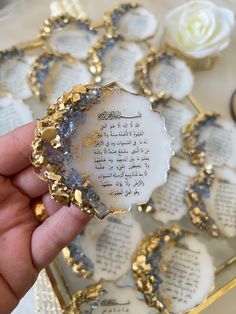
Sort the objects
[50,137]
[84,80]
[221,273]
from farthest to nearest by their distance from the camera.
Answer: [84,80], [221,273], [50,137]

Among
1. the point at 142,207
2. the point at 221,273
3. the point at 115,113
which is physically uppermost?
the point at 115,113

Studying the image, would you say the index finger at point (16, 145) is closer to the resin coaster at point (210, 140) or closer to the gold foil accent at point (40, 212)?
the gold foil accent at point (40, 212)

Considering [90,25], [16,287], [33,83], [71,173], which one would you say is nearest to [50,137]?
[71,173]

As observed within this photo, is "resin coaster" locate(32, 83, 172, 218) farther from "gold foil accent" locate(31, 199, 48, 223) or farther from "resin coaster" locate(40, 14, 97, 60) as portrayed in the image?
"resin coaster" locate(40, 14, 97, 60)

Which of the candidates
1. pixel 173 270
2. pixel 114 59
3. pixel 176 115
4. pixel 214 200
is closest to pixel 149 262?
pixel 173 270

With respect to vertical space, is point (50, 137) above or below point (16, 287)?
above

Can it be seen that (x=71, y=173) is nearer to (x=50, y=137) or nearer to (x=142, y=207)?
(x=50, y=137)
